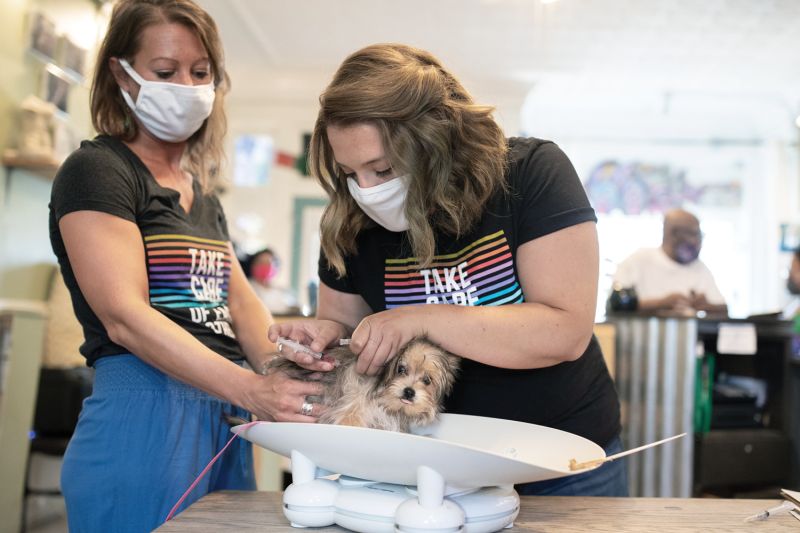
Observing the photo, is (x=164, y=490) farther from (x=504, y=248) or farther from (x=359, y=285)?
(x=504, y=248)

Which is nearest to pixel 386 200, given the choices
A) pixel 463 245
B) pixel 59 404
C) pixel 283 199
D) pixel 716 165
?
pixel 463 245

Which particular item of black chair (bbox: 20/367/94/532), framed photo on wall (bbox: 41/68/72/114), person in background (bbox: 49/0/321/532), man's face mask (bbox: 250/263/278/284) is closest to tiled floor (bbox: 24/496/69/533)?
black chair (bbox: 20/367/94/532)

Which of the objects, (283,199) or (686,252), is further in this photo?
(283,199)

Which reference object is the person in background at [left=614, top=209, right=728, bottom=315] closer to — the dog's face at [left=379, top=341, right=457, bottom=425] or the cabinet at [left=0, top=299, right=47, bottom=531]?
the cabinet at [left=0, top=299, right=47, bottom=531]

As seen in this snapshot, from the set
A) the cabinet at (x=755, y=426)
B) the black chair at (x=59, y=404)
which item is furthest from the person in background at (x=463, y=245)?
the cabinet at (x=755, y=426)

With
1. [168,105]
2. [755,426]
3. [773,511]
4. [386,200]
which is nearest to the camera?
[773,511]

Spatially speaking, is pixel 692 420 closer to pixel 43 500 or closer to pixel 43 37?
pixel 43 500

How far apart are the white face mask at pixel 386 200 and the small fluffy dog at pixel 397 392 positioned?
0.76 feet

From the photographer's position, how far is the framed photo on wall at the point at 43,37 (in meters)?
3.65

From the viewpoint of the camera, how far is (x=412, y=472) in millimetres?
867

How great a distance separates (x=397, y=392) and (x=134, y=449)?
0.47 meters

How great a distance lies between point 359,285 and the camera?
1331mm

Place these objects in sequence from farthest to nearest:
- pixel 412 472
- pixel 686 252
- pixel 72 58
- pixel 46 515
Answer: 1. pixel 686 252
2. pixel 72 58
3. pixel 46 515
4. pixel 412 472

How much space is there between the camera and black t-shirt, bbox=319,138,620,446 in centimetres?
116
